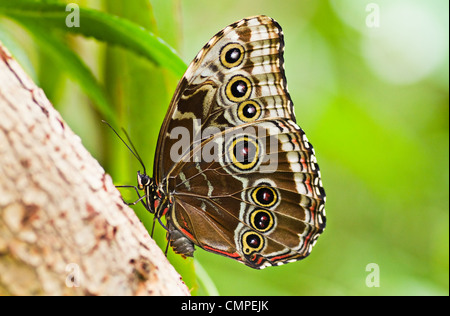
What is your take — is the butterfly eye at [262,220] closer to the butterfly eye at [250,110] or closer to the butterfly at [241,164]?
the butterfly at [241,164]

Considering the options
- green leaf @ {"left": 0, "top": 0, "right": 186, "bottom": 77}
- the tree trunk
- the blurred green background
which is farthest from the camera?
the blurred green background

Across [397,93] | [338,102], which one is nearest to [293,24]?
[338,102]

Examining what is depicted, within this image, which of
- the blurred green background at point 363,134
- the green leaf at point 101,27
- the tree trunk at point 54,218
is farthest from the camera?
the blurred green background at point 363,134

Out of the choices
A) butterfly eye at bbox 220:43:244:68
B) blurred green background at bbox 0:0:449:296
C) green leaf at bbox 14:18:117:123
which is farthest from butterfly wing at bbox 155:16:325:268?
blurred green background at bbox 0:0:449:296

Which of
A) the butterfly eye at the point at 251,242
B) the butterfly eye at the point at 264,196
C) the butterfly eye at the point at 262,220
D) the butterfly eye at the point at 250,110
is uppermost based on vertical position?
the butterfly eye at the point at 250,110

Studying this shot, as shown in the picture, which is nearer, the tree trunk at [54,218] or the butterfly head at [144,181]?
the tree trunk at [54,218]

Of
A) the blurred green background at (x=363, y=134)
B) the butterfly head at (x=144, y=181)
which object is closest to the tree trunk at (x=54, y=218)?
the butterfly head at (x=144, y=181)

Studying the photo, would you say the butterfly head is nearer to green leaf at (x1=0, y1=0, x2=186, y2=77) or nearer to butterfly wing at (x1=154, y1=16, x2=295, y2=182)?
butterfly wing at (x1=154, y1=16, x2=295, y2=182)
